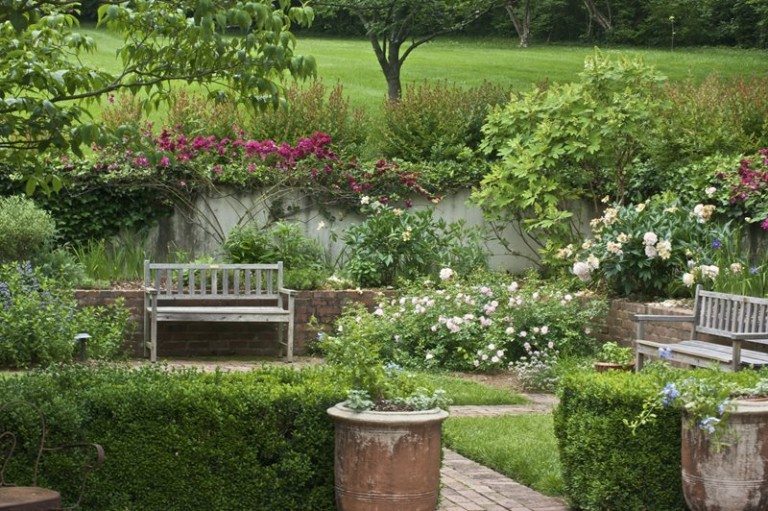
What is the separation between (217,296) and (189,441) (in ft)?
21.7

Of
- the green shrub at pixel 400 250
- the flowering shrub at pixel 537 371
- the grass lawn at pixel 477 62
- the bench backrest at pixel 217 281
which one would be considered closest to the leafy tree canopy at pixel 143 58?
the flowering shrub at pixel 537 371

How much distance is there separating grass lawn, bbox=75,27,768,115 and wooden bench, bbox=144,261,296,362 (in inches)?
594

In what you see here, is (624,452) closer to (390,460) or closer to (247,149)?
(390,460)

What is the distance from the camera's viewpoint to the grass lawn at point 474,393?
384 inches

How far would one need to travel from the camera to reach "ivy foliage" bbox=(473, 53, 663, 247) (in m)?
13.6

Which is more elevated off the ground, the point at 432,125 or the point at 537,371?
the point at 432,125

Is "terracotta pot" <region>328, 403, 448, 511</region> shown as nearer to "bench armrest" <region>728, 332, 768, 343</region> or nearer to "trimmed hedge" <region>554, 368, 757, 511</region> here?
"trimmed hedge" <region>554, 368, 757, 511</region>

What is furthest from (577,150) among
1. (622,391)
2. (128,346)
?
(622,391)

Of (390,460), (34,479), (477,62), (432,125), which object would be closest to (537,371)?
(390,460)

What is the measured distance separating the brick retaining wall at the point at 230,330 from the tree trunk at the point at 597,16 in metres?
28.6

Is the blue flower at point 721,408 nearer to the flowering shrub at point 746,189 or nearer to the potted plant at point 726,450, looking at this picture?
the potted plant at point 726,450

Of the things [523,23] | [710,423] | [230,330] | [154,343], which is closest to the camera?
[710,423]

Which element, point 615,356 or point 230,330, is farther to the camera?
point 230,330

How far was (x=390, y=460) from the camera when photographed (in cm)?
565
